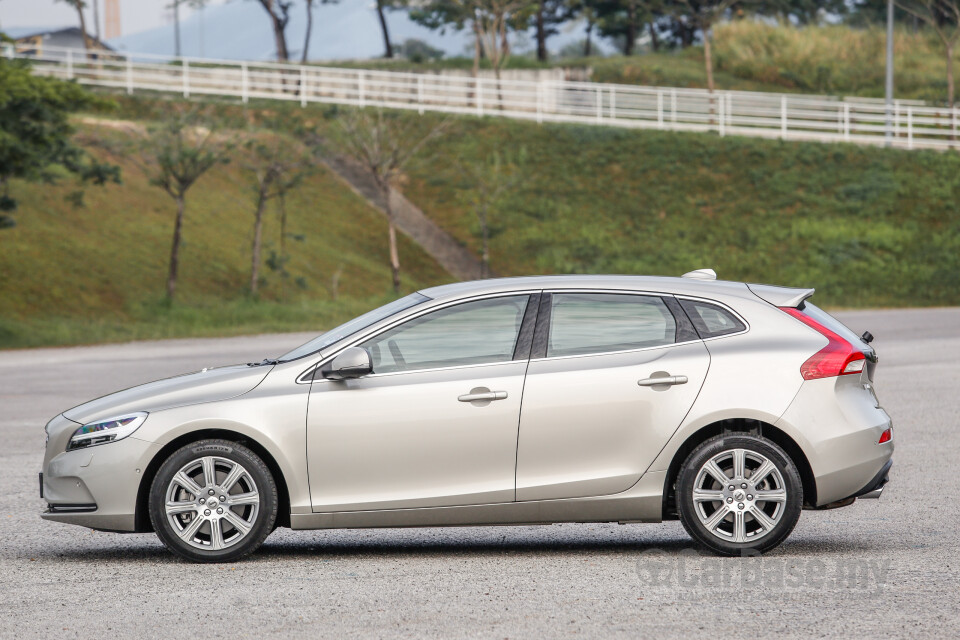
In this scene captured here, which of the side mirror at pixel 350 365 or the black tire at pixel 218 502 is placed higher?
the side mirror at pixel 350 365

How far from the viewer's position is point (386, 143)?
39.5 m

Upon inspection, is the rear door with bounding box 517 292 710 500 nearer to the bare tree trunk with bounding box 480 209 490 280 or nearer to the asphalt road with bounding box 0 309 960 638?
the asphalt road with bounding box 0 309 960 638

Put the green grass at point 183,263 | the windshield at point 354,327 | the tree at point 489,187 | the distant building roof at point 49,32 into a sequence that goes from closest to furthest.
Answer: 1. the windshield at point 354,327
2. the green grass at point 183,263
3. the tree at point 489,187
4. the distant building roof at point 49,32

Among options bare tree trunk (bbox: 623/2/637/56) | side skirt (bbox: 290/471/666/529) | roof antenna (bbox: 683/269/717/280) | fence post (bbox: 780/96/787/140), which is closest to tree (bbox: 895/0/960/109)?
fence post (bbox: 780/96/787/140)

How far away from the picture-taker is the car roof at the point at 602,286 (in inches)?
268

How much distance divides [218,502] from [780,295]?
3.31 meters

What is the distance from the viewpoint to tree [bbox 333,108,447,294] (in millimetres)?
34938

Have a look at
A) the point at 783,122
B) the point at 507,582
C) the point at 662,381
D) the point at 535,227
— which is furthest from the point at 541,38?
the point at 507,582

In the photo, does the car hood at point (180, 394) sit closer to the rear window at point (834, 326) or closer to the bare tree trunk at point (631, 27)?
the rear window at point (834, 326)

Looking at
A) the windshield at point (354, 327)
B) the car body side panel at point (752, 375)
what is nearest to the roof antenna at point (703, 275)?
the car body side panel at point (752, 375)

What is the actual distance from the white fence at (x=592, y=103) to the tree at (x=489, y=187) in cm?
271

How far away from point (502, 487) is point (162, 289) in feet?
85.1

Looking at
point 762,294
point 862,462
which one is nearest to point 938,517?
point 862,462

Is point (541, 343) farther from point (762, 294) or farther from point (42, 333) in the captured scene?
point (42, 333)
